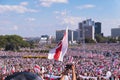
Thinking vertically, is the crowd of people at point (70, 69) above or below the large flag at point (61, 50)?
below

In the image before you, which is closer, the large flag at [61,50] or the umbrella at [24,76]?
the umbrella at [24,76]

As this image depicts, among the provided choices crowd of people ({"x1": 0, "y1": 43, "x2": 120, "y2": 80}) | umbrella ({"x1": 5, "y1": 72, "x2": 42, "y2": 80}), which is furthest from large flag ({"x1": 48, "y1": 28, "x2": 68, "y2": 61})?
umbrella ({"x1": 5, "y1": 72, "x2": 42, "y2": 80})

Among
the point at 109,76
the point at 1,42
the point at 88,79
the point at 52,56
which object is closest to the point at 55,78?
the point at 88,79

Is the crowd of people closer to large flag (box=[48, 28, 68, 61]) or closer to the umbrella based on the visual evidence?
large flag (box=[48, 28, 68, 61])

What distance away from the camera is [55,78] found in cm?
1491

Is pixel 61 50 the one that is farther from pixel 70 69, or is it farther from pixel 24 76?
pixel 24 76

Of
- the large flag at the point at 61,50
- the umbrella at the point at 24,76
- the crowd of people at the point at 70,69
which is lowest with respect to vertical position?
the crowd of people at the point at 70,69

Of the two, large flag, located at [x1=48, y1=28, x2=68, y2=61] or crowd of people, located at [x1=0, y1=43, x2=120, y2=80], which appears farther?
crowd of people, located at [x1=0, y1=43, x2=120, y2=80]

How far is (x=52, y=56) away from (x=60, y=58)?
0.37 metres

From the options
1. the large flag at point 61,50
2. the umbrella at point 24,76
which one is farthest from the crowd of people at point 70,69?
the umbrella at point 24,76

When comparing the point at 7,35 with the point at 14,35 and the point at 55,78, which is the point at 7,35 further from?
the point at 55,78

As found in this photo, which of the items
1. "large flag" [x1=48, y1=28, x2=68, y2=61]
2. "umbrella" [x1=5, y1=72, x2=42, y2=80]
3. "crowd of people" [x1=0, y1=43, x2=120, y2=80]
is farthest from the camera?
"crowd of people" [x1=0, y1=43, x2=120, y2=80]

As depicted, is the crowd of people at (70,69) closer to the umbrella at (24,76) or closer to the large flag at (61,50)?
the large flag at (61,50)

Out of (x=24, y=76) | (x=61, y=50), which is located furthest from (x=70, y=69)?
(x=61, y=50)
